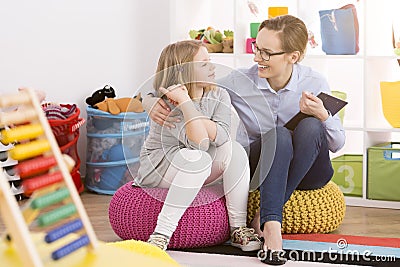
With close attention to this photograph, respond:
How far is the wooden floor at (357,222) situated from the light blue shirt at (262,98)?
0.37 metres

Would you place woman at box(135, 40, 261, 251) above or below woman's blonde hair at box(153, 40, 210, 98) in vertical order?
below

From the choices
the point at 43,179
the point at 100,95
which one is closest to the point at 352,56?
the point at 100,95

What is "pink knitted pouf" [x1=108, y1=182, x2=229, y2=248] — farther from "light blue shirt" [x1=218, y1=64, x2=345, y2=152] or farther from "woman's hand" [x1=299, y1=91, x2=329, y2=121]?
"woman's hand" [x1=299, y1=91, x2=329, y2=121]

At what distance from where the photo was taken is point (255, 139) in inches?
112

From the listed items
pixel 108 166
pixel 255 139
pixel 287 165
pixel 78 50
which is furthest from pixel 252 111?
pixel 78 50

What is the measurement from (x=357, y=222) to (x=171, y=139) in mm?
930

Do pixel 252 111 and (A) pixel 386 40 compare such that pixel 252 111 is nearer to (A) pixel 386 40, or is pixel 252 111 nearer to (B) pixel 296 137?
(B) pixel 296 137

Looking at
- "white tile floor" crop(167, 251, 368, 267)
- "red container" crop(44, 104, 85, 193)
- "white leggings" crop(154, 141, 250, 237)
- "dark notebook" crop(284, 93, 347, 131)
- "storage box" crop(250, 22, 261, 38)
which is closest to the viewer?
"white tile floor" crop(167, 251, 368, 267)

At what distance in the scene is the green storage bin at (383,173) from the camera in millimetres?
3393

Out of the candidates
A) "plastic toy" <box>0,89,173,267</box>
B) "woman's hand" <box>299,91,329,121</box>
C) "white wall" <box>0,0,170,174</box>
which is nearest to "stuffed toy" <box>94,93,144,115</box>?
"white wall" <box>0,0,170,174</box>

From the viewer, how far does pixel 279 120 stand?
287cm

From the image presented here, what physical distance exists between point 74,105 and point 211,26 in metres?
0.91

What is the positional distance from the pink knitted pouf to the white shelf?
1023mm

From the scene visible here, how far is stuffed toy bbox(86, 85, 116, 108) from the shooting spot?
12.5 ft
